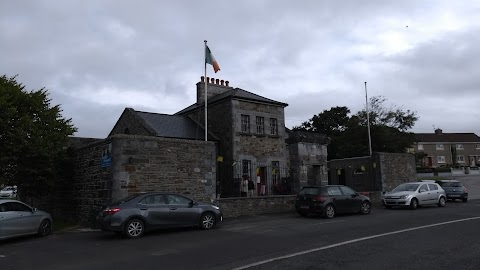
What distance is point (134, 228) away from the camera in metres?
12.8

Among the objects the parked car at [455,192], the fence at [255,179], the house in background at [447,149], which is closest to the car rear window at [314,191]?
the fence at [255,179]

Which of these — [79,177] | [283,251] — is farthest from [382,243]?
[79,177]

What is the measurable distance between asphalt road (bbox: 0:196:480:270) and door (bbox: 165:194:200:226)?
41cm

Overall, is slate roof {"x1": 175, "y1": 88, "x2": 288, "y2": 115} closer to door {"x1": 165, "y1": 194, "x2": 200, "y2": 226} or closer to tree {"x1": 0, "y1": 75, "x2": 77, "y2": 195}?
tree {"x1": 0, "y1": 75, "x2": 77, "y2": 195}

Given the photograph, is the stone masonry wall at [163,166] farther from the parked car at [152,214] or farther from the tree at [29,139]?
the tree at [29,139]

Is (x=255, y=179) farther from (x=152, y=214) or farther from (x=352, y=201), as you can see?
(x=152, y=214)

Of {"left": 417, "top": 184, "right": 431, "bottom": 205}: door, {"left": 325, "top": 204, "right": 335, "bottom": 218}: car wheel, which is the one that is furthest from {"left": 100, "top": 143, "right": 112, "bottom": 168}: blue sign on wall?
{"left": 417, "top": 184, "right": 431, "bottom": 205}: door

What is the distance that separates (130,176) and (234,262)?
889 cm

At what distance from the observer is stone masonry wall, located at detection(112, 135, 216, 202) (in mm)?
15883

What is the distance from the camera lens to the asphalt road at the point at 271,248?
319 inches

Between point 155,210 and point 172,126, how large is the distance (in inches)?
567

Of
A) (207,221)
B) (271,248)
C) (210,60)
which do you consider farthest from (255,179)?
(271,248)

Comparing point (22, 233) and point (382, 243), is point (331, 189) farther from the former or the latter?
point (22, 233)

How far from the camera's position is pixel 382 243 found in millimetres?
10102
